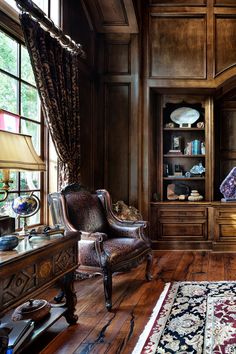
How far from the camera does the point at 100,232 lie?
3.42m

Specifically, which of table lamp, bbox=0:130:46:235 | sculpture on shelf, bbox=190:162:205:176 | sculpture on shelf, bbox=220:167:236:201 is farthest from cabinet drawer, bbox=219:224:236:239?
table lamp, bbox=0:130:46:235

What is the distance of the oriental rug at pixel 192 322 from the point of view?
6.99 ft

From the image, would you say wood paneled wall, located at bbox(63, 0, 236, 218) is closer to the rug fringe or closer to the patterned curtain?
the patterned curtain

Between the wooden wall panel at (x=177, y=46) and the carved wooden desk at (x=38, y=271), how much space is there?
10.6 feet

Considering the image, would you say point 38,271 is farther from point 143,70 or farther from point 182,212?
point 143,70

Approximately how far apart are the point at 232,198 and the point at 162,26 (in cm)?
266

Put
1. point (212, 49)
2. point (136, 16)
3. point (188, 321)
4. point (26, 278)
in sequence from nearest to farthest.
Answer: point (26, 278), point (188, 321), point (136, 16), point (212, 49)

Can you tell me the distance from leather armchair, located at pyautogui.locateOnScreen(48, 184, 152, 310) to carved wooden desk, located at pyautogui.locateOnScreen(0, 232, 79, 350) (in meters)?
0.37

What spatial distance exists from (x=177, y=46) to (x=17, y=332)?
167 inches

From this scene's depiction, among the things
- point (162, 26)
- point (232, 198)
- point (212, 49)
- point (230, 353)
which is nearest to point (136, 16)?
point (162, 26)

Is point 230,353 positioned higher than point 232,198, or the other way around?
point 232,198

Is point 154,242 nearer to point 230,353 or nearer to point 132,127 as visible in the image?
point 132,127

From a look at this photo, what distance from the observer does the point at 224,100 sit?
5.52 metres

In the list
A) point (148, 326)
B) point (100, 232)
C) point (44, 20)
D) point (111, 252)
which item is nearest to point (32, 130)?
point (44, 20)
